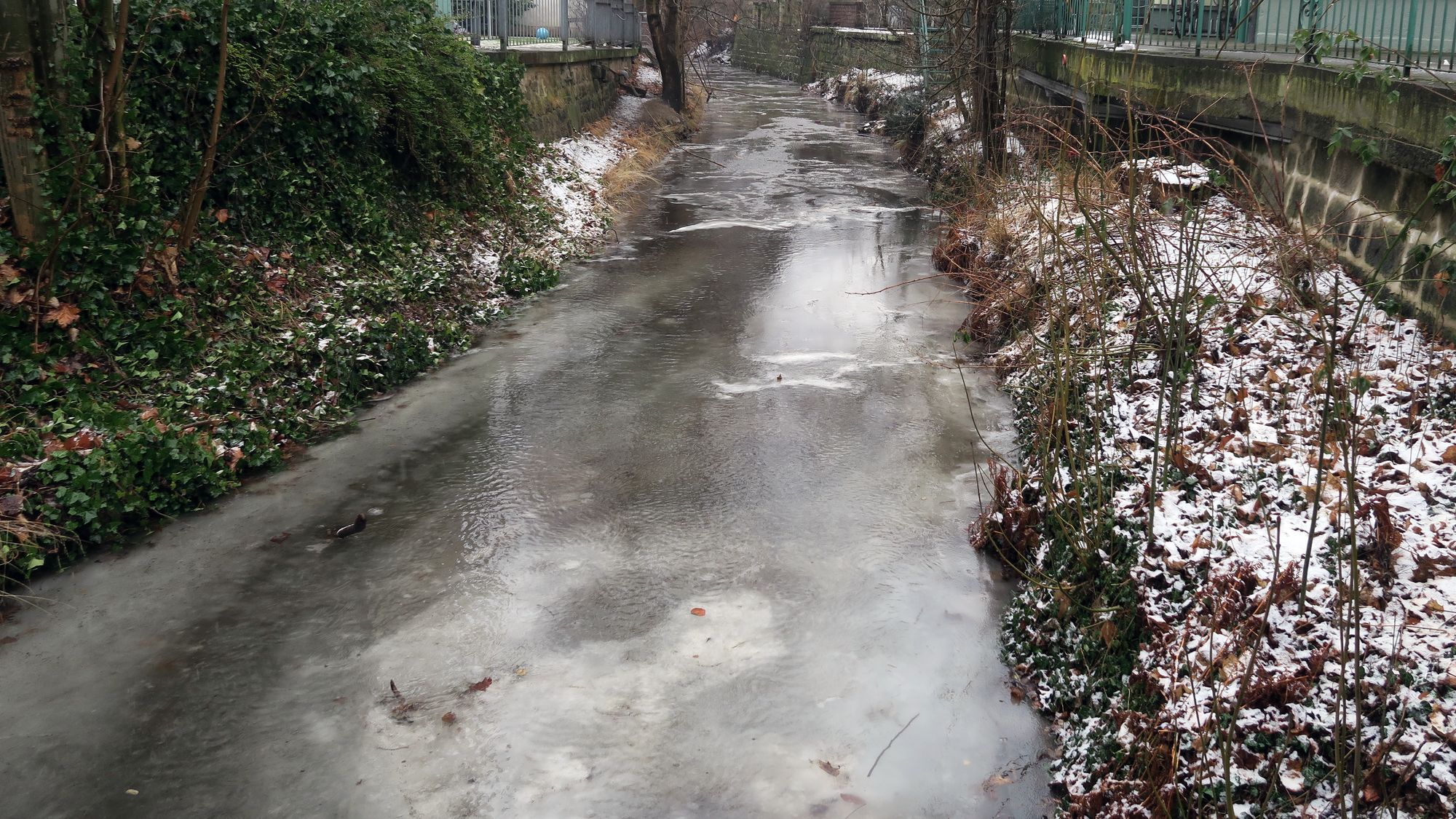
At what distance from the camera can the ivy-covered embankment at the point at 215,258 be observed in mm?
5719

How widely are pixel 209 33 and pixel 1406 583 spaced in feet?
26.1

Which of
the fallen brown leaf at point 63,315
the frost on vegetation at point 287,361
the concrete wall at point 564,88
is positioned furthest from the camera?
the concrete wall at point 564,88

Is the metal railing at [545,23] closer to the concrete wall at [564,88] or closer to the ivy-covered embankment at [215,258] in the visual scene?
the concrete wall at [564,88]

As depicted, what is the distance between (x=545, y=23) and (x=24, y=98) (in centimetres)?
1412

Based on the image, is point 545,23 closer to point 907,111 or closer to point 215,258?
point 907,111

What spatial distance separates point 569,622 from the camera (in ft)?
16.0

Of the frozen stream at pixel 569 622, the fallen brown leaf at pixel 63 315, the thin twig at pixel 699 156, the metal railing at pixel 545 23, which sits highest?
the metal railing at pixel 545 23

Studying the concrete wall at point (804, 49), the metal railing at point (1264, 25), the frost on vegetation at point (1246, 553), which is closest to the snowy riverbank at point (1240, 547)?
the frost on vegetation at point (1246, 553)

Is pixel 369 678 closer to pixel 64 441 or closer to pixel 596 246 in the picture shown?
pixel 64 441

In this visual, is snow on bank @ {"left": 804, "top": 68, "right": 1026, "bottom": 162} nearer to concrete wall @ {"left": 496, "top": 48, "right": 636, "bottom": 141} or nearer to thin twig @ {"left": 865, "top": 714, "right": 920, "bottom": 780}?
concrete wall @ {"left": 496, "top": 48, "right": 636, "bottom": 141}

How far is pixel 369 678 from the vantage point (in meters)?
4.43

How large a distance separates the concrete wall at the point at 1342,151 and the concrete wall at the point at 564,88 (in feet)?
27.8

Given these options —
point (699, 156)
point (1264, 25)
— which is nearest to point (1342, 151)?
point (1264, 25)

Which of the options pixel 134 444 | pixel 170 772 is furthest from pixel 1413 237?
pixel 134 444
